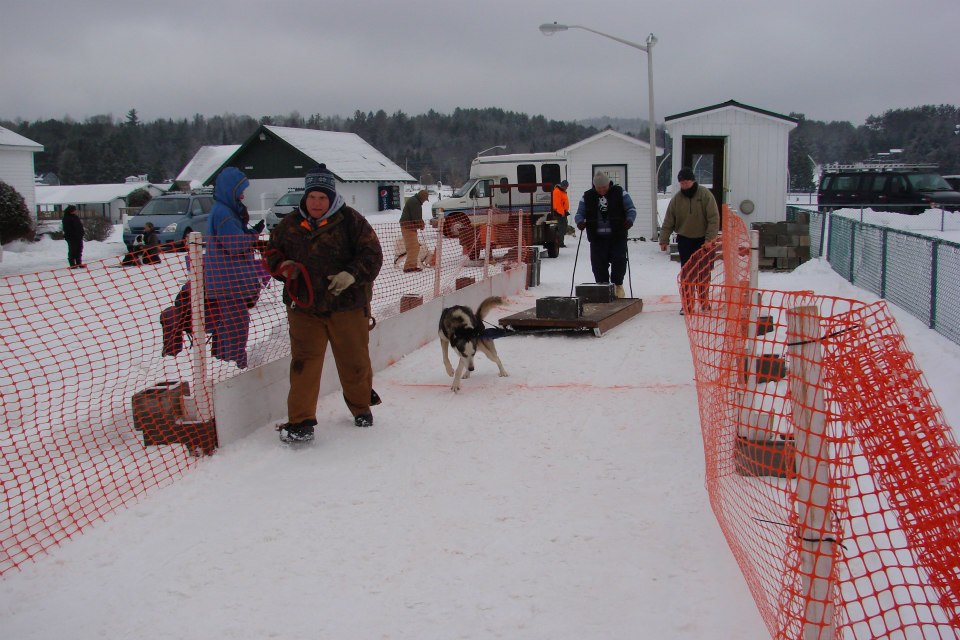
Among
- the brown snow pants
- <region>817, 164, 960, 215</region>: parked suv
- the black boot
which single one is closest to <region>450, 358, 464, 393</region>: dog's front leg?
the brown snow pants

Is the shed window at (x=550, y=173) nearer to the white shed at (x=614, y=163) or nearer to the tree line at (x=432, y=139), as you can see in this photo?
the white shed at (x=614, y=163)

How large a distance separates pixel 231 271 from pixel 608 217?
5.79 metres

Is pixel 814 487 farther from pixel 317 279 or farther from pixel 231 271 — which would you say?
pixel 231 271

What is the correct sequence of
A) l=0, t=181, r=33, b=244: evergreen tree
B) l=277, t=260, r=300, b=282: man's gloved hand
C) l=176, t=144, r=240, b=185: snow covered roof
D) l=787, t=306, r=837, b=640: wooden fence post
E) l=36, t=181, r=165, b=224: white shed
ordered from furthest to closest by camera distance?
l=36, t=181, r=165, b=224: white shed, l=176, t=144, r=240, b=185: snow covered roof, l=0, t=181, r=33, b=244: evergreen tree, l=277, t=260, r=300, b=282: man's gloved hand, l=787, t=306, r=837, b=640: wooden fence post

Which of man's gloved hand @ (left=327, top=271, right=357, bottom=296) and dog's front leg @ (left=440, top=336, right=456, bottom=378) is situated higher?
man's gloved hand @ (left=327, top=271, right=357, bottom=296)

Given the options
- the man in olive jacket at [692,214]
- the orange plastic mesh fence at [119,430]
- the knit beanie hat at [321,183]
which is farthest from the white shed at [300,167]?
the knit beanie hat at [321,183]

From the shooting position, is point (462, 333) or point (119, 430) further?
point (462, 333)

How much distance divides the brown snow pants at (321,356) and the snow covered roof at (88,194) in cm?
6722

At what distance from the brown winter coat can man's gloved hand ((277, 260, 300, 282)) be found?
0.06 metres

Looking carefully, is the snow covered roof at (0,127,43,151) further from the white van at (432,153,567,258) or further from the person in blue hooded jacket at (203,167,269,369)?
the person in blue hooded jacket at (203,167,269,369)

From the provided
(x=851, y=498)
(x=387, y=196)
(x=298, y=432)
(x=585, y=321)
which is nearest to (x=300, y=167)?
(x=387, y=196)

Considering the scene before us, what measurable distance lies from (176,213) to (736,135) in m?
16.0

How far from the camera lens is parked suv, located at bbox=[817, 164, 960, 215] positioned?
27.0 m

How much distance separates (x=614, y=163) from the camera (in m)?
24.5
